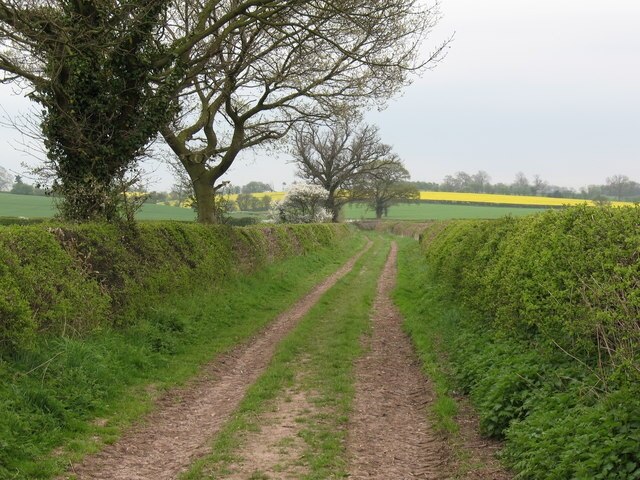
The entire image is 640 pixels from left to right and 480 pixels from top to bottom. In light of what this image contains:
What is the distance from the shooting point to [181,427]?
681cm

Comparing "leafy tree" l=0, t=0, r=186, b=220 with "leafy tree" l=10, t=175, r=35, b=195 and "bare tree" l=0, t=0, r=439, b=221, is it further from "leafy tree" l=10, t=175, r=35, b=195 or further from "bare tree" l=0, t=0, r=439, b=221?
"leafy tree" l=10, t=175, r=35, b=195

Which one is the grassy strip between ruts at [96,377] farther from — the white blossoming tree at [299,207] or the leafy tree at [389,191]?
the leafy tree at [389,191]

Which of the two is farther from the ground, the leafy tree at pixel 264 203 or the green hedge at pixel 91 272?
the leafy tree at pixel 264 203

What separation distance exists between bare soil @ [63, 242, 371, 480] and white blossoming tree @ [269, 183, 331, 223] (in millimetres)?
40258

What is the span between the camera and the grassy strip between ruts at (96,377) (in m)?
5.67

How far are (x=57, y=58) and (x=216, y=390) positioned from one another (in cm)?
859

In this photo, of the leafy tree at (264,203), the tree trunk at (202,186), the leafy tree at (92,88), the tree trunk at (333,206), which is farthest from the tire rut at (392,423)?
the leafy tree at (264,203)

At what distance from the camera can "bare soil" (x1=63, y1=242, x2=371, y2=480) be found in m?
5.50

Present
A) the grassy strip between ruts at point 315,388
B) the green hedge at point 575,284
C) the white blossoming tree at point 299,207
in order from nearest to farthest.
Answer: the green hedge at point 575,284 < the grassy strip between ruts at point 315,388 < the white blossoming tree at point 299,207

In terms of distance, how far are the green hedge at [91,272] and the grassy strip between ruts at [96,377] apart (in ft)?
1.08

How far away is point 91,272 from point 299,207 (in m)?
43.5

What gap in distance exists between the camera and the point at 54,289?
8.32 meters

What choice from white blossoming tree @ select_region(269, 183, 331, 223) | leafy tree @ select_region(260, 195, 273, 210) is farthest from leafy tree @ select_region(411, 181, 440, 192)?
white blossoming tree @ select_region(269, 183, 331, 223)

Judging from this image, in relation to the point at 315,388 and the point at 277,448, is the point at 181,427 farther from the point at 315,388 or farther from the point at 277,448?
the point at 315,388
